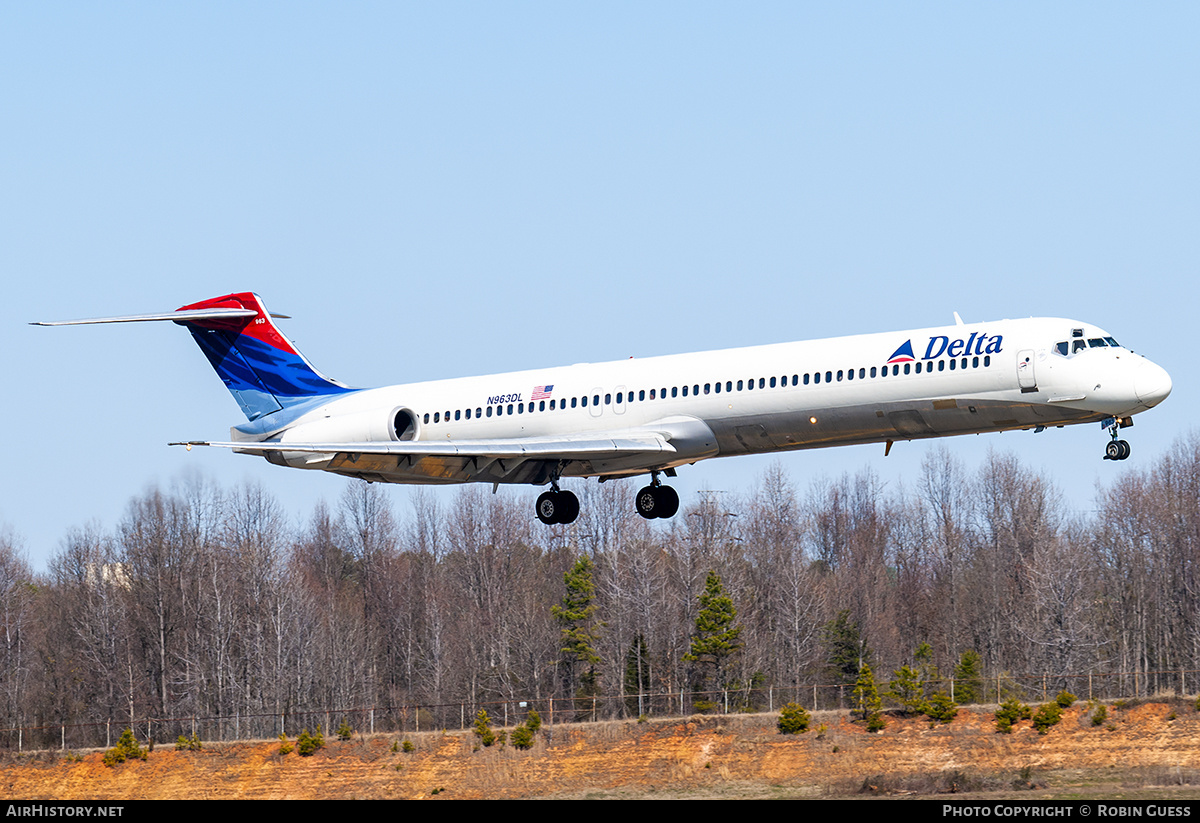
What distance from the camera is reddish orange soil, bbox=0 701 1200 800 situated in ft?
127

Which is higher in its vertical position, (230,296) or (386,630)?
(230,296)

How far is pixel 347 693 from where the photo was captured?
64250 millimetres

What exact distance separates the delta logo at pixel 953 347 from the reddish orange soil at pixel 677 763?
49.1 ft

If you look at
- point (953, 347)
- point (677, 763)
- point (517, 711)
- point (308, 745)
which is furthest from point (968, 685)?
point (953, 347)

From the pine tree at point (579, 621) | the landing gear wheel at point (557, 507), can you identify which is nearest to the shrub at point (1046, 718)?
the landing gear wheel at point (557, 507)

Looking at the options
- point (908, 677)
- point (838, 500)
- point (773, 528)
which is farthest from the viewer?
point (838, 500)

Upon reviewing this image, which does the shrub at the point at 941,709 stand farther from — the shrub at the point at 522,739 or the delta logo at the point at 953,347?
the delta logo at the point at 953,347

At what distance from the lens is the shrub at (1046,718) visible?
132 ft

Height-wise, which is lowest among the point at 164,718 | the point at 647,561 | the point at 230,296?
the point at 164,718

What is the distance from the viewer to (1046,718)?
132ft

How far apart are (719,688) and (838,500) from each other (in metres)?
28.0

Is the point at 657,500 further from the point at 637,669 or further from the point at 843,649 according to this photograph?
the point at 843,649
